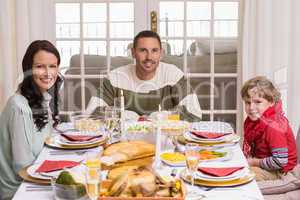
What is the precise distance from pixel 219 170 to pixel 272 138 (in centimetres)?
80

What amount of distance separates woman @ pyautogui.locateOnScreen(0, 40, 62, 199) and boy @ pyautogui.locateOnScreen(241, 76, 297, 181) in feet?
3.43

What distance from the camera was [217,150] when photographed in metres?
2.33

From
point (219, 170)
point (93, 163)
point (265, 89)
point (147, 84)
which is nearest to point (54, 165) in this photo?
point (93, 163)

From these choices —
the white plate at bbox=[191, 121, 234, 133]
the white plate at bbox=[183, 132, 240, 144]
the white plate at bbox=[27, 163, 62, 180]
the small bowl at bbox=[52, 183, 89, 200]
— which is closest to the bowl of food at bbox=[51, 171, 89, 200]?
the small bowl at bbox=[52, 183, 89, 200]

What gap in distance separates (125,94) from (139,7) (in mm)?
875

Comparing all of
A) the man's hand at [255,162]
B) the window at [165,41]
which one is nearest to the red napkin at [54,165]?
the man's hand at [255,162]

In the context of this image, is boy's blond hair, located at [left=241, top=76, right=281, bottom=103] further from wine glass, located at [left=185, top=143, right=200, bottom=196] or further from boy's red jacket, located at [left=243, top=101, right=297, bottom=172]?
wine glass, located at [left=185, top=143, right=200, bottom=196]

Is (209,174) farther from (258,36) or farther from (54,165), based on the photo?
(258,36)

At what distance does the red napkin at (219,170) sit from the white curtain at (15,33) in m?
2.22

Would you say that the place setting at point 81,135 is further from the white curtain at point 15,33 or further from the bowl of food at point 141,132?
the white curtain at point 15,33

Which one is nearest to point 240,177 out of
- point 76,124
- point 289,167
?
point 289,167

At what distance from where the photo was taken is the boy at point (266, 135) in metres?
2.60

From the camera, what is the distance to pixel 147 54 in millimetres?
3391

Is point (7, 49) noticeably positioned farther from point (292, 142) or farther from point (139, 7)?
point (292, 142)
